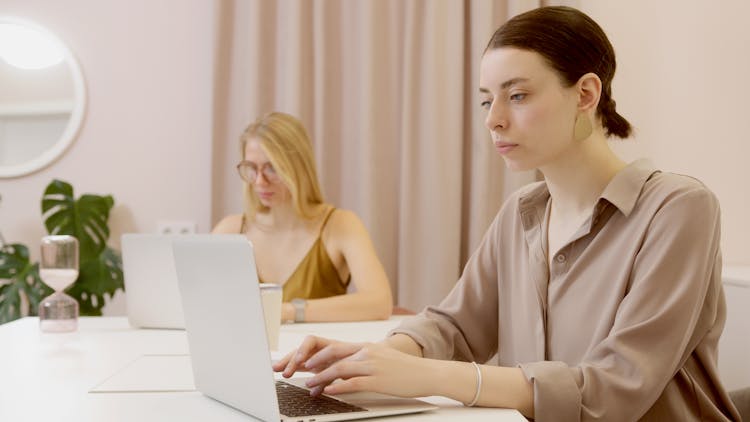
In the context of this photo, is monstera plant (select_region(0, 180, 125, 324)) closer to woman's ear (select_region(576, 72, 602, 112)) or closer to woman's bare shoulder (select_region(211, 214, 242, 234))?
woman's bare shoulder (select_region(211, 214, 242, 234))

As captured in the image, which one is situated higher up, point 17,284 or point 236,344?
point 236,344

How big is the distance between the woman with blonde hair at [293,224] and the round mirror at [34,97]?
114 cm

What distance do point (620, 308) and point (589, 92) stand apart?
1.23ft

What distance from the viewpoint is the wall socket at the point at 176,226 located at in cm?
343

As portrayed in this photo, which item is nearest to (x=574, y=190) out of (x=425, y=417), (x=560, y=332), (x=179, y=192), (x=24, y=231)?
(x=560, y=332)

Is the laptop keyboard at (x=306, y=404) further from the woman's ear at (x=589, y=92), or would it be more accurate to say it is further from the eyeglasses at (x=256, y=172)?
the eyeglasses at (x=256, y=172)

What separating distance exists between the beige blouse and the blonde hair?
1068mm

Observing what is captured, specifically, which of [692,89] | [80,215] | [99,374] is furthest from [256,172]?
[692,89]

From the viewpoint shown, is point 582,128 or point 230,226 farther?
point 230,226

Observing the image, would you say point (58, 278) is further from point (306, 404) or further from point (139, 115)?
point (139, 115)

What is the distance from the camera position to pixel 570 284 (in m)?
1.43

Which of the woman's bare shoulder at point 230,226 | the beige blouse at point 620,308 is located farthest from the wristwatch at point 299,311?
the woman's bare shoulder at point 230,226

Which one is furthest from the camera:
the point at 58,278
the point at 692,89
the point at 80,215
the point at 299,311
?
the point at 80,215

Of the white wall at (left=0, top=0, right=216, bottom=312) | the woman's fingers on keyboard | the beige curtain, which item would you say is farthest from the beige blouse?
the white wall at (left=0, top=0, right=216, bottom=312)
